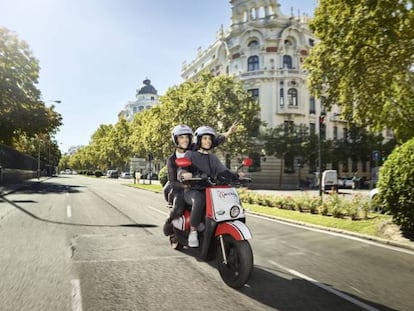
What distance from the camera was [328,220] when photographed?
1072 centimetres

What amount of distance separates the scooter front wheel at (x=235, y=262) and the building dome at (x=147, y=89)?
121125 millimetres

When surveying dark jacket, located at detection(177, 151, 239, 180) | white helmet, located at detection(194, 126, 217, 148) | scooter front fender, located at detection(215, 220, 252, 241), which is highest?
white helmet, located at detection(194, 126, 217, 148)

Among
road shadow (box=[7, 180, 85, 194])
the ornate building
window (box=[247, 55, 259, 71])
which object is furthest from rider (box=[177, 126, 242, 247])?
the ornate building

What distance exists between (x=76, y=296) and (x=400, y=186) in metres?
6.60

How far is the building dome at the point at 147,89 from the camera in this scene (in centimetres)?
12250

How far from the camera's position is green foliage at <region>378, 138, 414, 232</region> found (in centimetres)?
760

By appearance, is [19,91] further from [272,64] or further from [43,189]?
[272,64]

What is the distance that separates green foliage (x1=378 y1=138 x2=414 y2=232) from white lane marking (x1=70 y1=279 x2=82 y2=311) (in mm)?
6466

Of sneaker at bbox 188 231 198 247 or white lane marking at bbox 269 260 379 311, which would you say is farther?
sneaker at bbox 188 231 198 247

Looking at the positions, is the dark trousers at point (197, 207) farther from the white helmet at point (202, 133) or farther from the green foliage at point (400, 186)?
the green foliage at point (400, 186)

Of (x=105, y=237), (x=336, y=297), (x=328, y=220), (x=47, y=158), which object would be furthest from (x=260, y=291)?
(x=47, y=158)

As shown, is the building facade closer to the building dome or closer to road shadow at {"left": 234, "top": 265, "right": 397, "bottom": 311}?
road shadow at {"left": 234, "top": 265, "right": 397, "bottom": 311}

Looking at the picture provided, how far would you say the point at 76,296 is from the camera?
4352mm

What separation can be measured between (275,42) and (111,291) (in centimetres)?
4864
